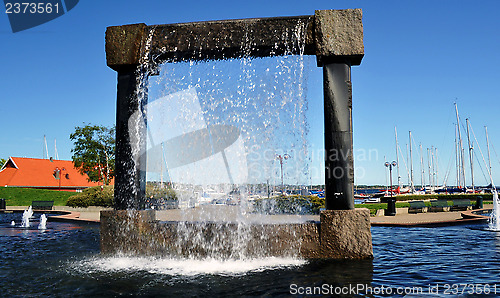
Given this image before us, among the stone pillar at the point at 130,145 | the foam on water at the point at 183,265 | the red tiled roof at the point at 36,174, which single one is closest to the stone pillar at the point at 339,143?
the foam on water at the point at 183,265

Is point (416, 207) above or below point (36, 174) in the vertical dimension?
below

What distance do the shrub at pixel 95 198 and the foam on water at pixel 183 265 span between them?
18.5 meters

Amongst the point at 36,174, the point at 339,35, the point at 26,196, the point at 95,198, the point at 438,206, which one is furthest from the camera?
the point at 36,174

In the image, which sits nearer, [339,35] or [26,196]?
[339,35]

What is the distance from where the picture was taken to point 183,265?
7.52 meters

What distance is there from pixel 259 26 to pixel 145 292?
5.77m

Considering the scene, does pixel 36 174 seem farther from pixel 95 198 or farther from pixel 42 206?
pixel 95 198

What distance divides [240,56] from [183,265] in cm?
468

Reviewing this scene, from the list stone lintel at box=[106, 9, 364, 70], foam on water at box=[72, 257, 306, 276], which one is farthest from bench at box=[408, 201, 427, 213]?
foam on water at box=[72, 257, 306, 276]

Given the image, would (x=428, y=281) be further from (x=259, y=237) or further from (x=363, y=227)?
(x=259, y=237)

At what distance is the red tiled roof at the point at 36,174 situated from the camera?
5259 cm

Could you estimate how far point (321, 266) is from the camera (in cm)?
714

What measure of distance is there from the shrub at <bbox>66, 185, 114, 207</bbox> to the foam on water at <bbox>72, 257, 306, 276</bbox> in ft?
60.6

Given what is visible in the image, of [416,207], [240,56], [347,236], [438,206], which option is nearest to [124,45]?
[240,56]
